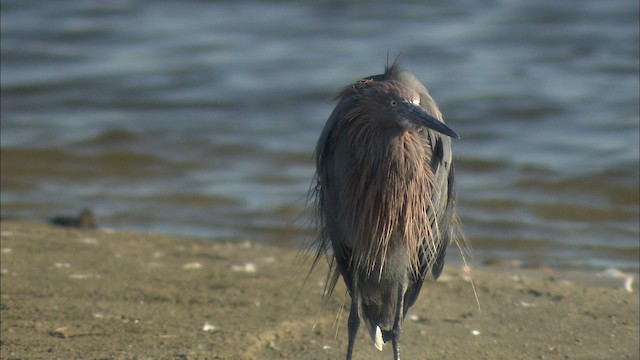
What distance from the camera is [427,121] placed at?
171 inches

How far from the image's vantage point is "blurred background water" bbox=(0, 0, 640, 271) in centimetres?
820

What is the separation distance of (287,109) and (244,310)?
5726mm

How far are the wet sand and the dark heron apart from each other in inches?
16.9

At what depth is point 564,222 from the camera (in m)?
7.95

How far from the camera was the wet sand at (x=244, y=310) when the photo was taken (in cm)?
514

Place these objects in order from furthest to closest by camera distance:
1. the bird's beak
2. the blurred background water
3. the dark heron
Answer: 1. the blurred background water
2. the dark heron
3. the bird's beak

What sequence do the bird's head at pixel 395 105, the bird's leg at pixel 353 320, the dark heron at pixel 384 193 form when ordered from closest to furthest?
1. the bird's head at pixel 395 105
2. the dark heron at pixel 384 193
3. the bird's leg at pixel 353 320

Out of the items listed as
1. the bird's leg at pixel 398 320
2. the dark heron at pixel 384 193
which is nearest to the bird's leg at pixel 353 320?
the dark heron at pixel 384 193

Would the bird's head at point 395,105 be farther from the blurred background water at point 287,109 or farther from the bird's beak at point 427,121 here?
the blurred background water at point 287,109

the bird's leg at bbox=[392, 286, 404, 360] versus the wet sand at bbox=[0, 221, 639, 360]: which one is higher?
the bird's leg at bbox=[392, 286, 404, 360]

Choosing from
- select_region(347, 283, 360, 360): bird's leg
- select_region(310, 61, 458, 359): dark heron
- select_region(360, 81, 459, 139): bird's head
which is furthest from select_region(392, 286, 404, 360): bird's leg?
select_region(360, 81, 459, 139): bird's head

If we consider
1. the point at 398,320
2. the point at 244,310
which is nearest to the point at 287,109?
the point at 244,310

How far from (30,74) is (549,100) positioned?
6449 millimetres

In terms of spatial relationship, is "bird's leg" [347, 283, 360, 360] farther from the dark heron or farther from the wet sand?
the wet sand
